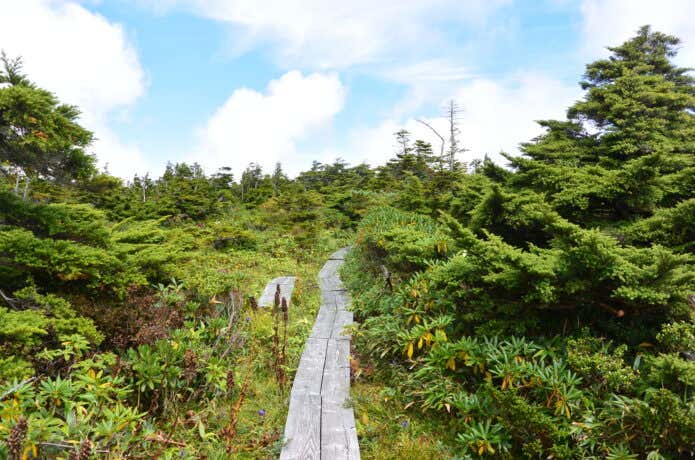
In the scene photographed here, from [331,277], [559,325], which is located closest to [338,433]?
[559,325]

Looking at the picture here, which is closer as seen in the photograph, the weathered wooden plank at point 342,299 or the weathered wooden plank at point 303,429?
the weathered wooden plank at point 303,429

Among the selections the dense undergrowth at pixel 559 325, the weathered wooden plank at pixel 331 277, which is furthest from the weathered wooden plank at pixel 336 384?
the weathered wooden plank at pixel 331 277

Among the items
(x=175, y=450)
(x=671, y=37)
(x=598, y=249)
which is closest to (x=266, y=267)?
(x=175, y=450)

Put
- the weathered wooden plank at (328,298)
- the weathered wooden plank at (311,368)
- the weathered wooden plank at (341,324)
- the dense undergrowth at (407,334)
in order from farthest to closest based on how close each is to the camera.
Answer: the weathered wooden plank at (328,298)
the weathered wooden plank at (341,324)
the weathered wooden plank at (311,368)
the dense undergrowth at (407,334)

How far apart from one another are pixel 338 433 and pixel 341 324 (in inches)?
102

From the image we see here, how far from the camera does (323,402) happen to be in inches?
144

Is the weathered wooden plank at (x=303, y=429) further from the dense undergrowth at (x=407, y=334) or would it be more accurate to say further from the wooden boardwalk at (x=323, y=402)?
the dense undergrowth at (x=407, y=334)

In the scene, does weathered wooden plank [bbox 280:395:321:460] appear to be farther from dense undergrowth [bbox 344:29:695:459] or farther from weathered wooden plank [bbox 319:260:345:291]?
weathered wooden plank [bbox 319:260:345:291]

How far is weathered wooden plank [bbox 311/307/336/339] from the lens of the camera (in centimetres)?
536

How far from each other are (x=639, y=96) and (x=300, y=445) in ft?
28.7

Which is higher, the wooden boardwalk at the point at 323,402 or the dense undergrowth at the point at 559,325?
the dense undergrowth at the point at 559,325

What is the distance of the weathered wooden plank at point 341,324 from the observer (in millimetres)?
5283

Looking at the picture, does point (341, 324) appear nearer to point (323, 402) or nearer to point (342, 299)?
point (342, 299)

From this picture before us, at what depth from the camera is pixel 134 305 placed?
4.43 meters
